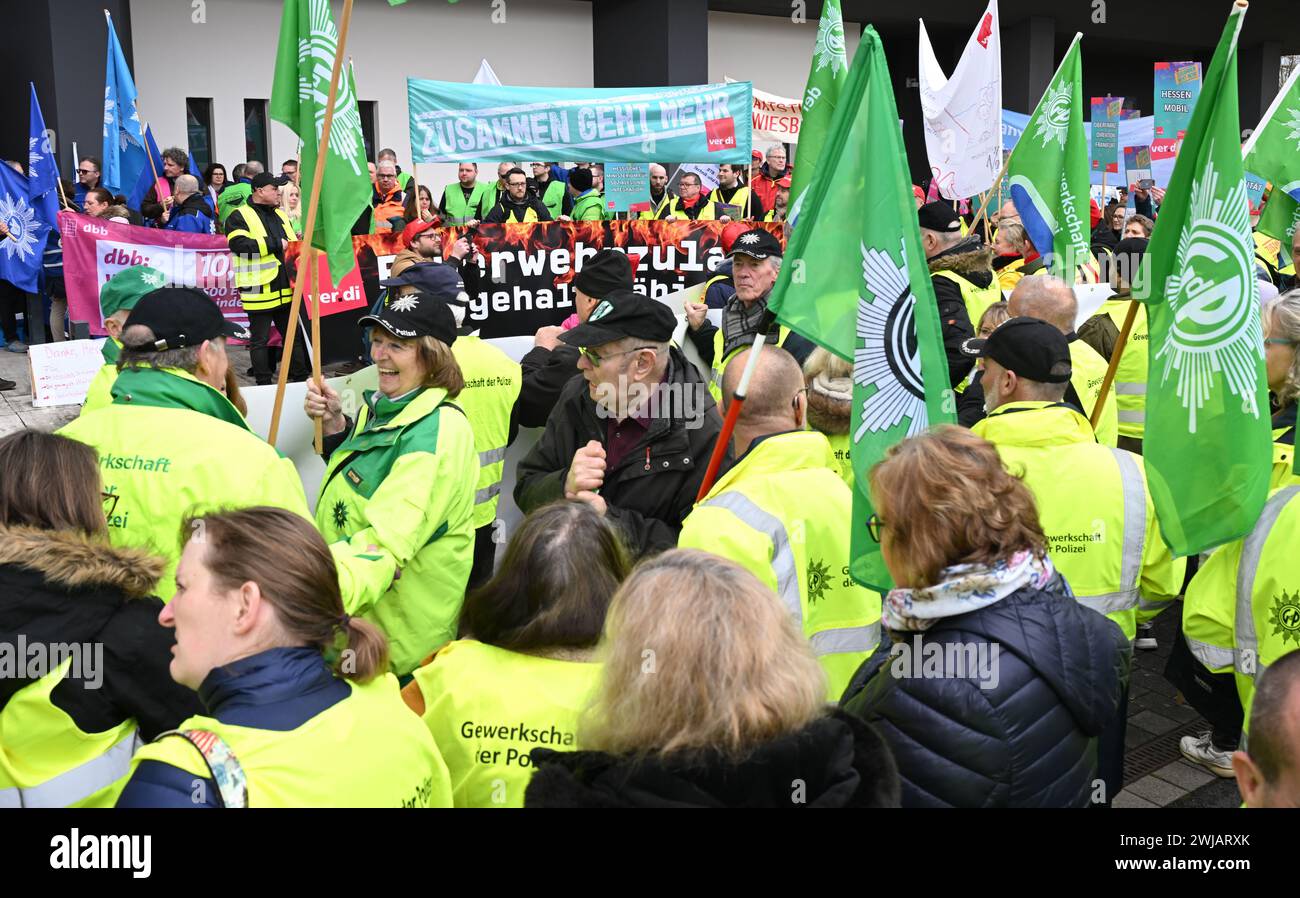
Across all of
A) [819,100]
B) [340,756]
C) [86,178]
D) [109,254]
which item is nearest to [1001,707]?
[340,756]

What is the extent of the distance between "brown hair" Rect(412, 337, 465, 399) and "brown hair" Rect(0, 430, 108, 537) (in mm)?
1286

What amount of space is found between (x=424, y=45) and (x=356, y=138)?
58.9ft

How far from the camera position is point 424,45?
834 inches

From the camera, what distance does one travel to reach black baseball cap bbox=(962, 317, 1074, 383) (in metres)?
3.86

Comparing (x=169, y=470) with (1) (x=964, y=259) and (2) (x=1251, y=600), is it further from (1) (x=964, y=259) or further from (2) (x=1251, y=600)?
(1) (x=964, y=259)

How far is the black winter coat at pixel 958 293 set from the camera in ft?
18.5

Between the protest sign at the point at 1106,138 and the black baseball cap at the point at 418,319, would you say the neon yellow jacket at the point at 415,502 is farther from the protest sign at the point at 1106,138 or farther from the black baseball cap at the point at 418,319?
the protest sign at the point at 1106,138

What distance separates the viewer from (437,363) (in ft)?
13.0

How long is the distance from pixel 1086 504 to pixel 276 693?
2.65 meters

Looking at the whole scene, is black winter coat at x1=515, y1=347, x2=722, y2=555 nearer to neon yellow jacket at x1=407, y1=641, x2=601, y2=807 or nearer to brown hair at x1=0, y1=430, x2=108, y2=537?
neon yellow jacket at x1=407, y1=641, x2=601, y2=807

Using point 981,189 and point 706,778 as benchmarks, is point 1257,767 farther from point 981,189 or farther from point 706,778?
point 981,189

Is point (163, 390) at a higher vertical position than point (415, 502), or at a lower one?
higher

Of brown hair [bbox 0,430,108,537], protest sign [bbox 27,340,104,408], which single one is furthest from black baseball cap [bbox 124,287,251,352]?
protest sign [bbox 27,340,104,408]
